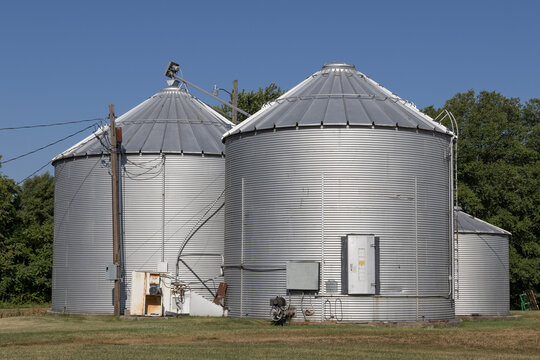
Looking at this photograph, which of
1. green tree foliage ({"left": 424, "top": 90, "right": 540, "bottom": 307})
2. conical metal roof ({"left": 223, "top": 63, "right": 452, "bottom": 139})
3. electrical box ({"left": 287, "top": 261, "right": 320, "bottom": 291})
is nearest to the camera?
electrical box ({"left": 287, "top": 261, "right": 320, "bottom": 291})

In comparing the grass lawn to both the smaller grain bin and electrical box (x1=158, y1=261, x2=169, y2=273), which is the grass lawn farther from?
the smaller grain bin

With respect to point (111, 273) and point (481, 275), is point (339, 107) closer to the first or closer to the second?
point (481, 275)

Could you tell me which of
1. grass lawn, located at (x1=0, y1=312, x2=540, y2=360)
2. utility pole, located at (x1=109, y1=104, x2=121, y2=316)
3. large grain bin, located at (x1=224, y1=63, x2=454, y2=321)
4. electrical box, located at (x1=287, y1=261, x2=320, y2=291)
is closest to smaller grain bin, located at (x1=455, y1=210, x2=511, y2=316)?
grass lawn, located at (x1=0, y1=312, x2=540, y2=360)

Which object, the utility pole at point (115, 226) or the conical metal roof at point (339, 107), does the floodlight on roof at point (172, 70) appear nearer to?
the utility pole at point (115, 226)

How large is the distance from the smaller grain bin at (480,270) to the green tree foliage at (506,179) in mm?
23343

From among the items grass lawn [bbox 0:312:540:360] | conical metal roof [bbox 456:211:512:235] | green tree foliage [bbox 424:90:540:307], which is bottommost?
grass lawn [bbox 0:312:540:360]

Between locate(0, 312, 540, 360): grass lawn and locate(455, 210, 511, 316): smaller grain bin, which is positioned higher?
locate(455, 210, 511, 316): smaller grain bin

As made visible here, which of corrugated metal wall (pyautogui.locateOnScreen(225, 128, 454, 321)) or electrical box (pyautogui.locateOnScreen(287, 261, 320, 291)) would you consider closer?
electrical box (pyautogui.locateOnScreen(287, 261, 320, 291))

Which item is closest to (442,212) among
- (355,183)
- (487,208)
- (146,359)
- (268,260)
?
(355,183)

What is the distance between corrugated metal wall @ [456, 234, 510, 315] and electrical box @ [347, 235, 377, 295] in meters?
8.45

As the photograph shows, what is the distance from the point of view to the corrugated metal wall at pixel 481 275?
47219mm

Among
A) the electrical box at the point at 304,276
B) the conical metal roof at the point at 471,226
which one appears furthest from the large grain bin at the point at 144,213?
the conical metal roof at the point at 471,226

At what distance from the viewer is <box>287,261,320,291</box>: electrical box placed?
39625 millimetres

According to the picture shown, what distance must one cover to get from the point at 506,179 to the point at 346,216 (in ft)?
128
